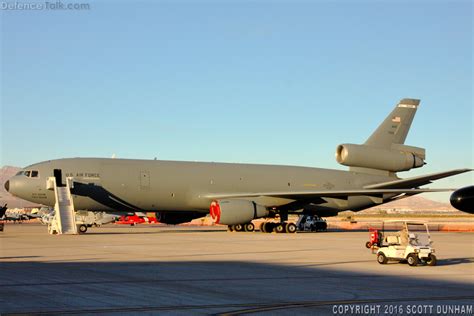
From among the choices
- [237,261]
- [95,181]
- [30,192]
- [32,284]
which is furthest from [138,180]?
[32,284]

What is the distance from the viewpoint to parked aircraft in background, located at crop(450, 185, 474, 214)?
20547 millimetres

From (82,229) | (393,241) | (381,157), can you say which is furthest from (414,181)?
(393,241)

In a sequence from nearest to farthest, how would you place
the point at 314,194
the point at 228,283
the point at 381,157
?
the point at 228,283 < the point at 314,194 < the point at 381,157

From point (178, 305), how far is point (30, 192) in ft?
103

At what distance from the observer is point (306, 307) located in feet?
41.4

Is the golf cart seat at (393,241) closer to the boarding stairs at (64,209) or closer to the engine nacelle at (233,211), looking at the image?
the engine nacelle at (233,211)

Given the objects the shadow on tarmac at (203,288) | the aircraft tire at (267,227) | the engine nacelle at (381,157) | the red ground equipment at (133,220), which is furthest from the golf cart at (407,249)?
the red ground equipment at (133,220)

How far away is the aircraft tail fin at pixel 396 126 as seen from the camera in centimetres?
5206

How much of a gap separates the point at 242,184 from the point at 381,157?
10.6m

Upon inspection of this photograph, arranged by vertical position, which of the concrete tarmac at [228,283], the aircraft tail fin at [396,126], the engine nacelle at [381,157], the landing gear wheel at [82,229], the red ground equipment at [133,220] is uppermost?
the aircraft tail fin at [396,126]

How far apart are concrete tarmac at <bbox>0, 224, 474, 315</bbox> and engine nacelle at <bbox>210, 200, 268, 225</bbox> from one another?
54.7ft

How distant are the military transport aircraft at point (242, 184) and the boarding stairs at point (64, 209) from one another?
0.55 metres

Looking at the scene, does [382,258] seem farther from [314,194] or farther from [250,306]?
[314,194]

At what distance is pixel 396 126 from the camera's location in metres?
52.8
